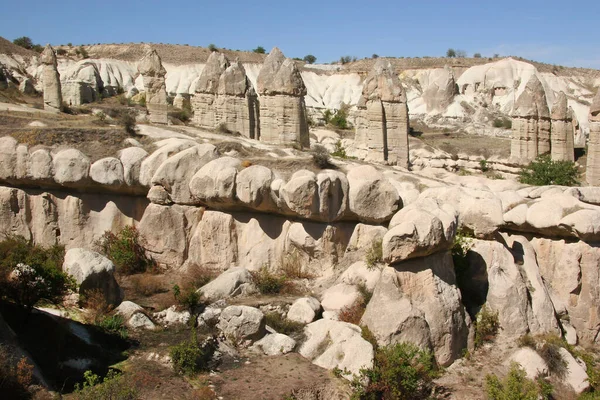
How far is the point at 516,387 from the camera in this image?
758 cm

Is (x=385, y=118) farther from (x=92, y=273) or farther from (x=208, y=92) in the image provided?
(x=92, y=273)

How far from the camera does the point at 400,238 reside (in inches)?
332

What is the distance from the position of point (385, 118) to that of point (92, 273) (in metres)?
13.8

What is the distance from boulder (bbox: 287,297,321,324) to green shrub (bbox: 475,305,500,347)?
239cm

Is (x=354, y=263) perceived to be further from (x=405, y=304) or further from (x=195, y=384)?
(x=195, y=384)

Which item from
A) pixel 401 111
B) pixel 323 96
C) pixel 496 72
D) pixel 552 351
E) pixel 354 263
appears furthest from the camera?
pixel 323 96

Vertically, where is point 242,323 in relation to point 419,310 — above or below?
below

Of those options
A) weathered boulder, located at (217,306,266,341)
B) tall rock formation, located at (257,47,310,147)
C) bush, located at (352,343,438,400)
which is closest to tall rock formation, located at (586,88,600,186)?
tall rock formation, located at (257,47,310,147)

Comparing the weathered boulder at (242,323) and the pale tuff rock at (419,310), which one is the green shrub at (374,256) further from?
the weathered boulder at (242,323)

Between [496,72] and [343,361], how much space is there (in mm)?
45962

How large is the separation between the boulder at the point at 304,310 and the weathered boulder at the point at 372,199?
210 cm

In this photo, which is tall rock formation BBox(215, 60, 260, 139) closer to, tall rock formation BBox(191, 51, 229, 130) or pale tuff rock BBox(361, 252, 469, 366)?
tall rock formation BBox(191, 51, 229, 130)

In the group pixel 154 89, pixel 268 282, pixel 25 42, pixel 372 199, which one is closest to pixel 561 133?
pixel 154 89

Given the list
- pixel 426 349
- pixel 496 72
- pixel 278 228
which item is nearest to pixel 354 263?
pixel 278 228
